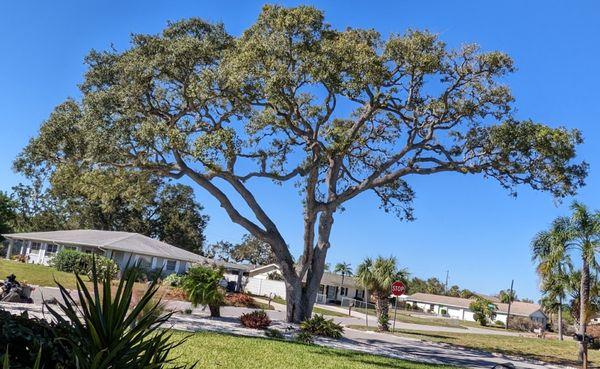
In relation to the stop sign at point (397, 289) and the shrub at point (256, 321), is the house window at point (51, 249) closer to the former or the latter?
the stop sign at point (397, 289)

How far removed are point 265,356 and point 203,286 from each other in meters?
10.1

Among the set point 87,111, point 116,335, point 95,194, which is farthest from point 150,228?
point 116,335

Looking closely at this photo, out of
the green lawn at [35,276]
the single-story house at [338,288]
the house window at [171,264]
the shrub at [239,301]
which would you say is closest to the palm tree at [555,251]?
the shrub at [239,301]

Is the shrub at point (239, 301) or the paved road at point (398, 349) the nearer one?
the paved road at point (398, 349)

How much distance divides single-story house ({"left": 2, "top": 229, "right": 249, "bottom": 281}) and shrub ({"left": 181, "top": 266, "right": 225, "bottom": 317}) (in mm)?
17855

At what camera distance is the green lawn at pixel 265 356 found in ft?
34.9

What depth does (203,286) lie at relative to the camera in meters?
21.7

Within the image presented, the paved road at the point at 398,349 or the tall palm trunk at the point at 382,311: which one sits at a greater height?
the tall palm trunk at the point at 382,311

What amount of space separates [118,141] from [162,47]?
11.9ft

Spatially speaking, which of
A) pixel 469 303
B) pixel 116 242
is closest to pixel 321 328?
pixel 116 242

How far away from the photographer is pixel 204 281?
71.5 ft

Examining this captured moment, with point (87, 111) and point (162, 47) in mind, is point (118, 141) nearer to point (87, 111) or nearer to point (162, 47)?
point (87, 111)

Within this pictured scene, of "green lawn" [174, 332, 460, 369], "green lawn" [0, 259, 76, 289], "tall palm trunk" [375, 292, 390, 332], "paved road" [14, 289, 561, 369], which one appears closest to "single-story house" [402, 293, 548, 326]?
"tall palm trunk" [375, 292, 390, 332]

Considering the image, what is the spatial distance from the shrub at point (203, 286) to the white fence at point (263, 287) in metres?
35.7
